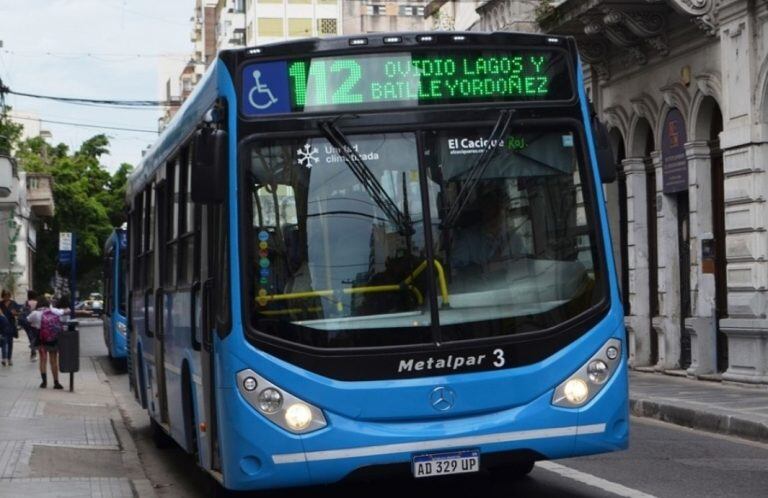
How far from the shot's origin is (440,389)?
8867mm

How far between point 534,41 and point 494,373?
7.00 feet

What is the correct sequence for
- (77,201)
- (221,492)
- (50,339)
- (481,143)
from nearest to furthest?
(481,143) < (221,492) < (50,339) < (77,201)

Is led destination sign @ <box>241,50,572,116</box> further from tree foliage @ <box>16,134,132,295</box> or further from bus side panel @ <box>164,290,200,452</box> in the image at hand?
tree foliage @ <box>16,134,132,295</box>

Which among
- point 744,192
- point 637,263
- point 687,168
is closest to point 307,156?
point 744,192

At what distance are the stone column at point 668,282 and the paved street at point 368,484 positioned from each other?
4.16 metres

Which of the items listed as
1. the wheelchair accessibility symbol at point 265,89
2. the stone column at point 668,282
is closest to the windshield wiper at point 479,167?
the wheelchair accessibility symbol at point 265,89

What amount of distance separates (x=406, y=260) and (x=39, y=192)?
64.7 metres

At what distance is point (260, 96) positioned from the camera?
30.0 ft

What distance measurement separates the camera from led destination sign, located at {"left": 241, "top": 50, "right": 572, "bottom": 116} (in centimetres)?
916

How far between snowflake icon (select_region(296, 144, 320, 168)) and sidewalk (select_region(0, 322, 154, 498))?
3.49 m

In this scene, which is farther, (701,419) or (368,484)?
(701,419)

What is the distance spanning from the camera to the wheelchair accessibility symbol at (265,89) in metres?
9.11

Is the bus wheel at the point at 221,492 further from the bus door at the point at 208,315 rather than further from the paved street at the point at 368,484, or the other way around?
the paved street at the point at 368,484

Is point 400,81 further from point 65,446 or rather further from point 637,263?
point 637,263
